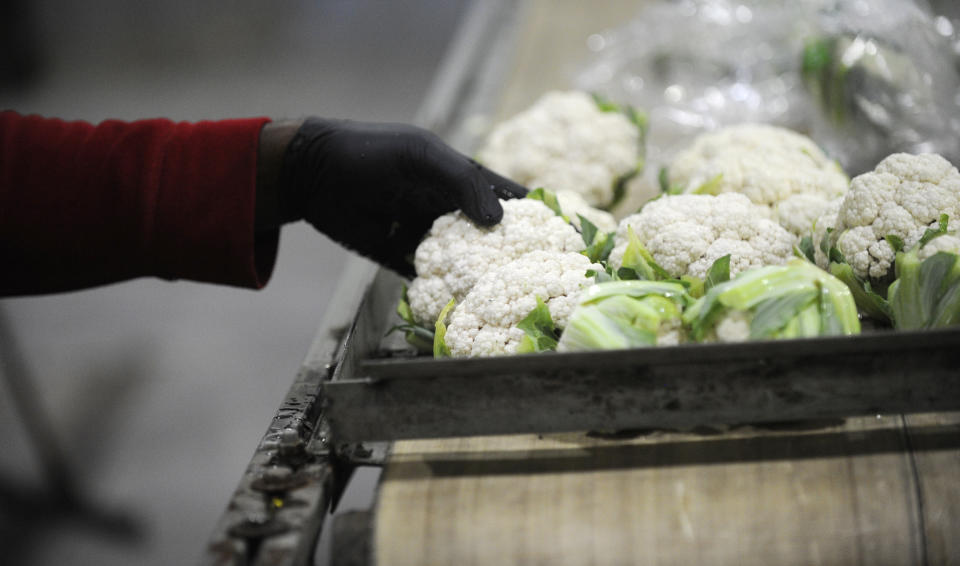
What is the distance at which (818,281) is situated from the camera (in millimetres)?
1119

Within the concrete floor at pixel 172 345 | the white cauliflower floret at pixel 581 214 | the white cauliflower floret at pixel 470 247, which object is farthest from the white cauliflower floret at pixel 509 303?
the concrete floor at pixel 172 345

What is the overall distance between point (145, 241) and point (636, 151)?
4.54 feet

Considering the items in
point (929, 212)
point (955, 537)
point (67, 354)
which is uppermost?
point (929, 212)

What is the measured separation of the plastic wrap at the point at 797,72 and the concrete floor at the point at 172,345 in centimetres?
178

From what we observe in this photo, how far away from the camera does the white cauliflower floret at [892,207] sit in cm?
127

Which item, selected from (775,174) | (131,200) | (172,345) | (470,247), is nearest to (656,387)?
(470,247)

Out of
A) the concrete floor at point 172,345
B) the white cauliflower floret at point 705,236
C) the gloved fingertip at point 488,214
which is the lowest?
the concrete floor at point 172,345

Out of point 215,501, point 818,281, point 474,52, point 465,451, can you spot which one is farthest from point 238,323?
point 818,281

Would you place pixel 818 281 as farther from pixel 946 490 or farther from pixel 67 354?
pixel 67 354

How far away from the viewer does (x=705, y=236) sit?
1.38m

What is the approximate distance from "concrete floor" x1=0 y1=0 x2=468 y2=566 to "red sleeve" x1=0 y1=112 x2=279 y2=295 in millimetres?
699

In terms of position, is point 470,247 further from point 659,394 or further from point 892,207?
point 892,207

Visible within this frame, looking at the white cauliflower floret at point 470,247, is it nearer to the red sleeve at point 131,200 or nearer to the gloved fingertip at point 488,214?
the gloved fingertip at point 488,214

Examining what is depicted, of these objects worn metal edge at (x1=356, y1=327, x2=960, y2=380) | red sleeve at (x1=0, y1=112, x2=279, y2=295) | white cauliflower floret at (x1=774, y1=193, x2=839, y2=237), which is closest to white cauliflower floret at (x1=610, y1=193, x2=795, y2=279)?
white cauliflower floret at (x1=774, y1=193, x2=839, y2=237)
